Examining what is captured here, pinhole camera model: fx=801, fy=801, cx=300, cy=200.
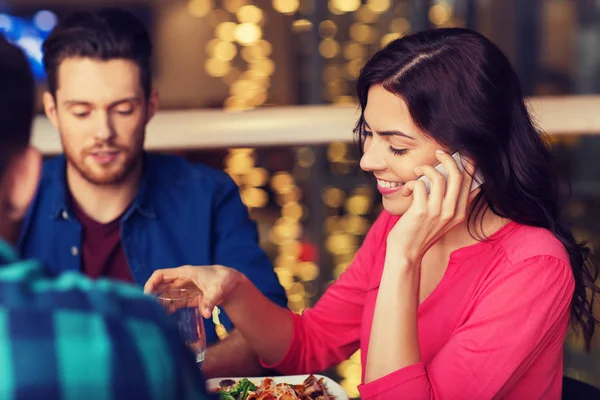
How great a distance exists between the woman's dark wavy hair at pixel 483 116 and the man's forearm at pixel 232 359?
0.57 metres

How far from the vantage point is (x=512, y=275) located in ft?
4.94

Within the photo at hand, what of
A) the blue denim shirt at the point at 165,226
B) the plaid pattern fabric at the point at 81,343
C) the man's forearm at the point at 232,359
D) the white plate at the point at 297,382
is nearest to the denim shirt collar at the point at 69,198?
the blue denim shirt at the point at 165,226

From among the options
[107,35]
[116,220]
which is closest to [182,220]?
[116,220]

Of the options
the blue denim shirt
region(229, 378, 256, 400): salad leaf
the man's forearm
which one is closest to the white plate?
region(229, 378, 256, 400): salad leaf

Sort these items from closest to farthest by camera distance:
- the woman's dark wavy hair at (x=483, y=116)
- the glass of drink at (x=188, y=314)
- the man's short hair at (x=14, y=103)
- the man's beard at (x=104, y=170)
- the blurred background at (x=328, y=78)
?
the man's short hair at (x=14, y=103), the glass of drink at (x=188, y=314), the woman's dark wavy hair at (x=483, y=116), the man's beard at (x=104, y=170), the blurred background at (x=328, y=78)

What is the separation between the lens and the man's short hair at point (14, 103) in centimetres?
88

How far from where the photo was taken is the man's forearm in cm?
169

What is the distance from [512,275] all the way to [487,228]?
19cm

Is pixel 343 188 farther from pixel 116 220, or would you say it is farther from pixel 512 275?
pixel 512 275

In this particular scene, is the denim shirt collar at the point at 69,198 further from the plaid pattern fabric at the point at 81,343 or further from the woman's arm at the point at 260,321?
the plaid pattern fabric at the point at 81,343

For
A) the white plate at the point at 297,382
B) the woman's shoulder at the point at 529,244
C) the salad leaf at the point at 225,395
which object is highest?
the woman's shoulder at the point at 529,244

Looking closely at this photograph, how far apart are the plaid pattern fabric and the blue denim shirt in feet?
4.11

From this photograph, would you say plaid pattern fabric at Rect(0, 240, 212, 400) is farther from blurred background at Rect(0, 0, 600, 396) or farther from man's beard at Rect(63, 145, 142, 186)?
blurred background at Rect(0, 0, 600, 396)

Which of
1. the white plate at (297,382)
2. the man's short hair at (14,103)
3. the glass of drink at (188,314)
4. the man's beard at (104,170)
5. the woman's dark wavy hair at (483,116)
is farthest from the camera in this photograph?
the man's beard at (104,170)
